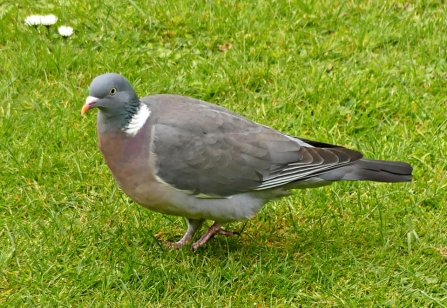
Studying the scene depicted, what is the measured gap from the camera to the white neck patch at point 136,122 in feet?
13.2

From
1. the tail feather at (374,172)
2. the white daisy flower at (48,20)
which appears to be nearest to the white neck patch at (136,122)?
the tail feather at (374,172)

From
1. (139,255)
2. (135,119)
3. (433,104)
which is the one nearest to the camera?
(135,119)

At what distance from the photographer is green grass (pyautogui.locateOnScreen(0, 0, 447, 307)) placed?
4.14m

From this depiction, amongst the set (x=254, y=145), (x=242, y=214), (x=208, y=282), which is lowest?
(x=208, y=282)

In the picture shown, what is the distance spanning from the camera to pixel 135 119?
406 centimetres

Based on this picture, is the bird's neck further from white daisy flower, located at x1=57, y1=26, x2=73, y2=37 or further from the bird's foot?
white daisy flower, located at x1=57, y1=26, x2=73, y2=37

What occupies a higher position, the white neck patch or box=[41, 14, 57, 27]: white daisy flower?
the white neck patch

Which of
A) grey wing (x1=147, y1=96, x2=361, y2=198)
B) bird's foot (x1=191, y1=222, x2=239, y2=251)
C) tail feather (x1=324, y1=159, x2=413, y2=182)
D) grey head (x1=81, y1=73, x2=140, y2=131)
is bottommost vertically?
bird's foot (x1=191, y1=222, x2=239, y2=251)

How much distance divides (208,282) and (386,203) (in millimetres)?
1314

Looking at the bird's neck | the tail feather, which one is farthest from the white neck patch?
the tail feather

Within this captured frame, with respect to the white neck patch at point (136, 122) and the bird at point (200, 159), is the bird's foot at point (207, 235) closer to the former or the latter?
the bird at point (200, 159)

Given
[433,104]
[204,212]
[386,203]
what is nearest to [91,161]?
[204,212]

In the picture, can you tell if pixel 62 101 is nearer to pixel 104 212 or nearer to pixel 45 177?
pixel 45 177

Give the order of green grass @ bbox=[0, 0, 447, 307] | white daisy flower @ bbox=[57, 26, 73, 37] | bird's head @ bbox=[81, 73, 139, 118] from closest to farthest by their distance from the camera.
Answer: bird's head @ bbox=[81, 73, 139, 118], green grass @ bbox=[0, 0, 447, 307], white daisy flower @ bbox=[57, 26, 73, 37]
